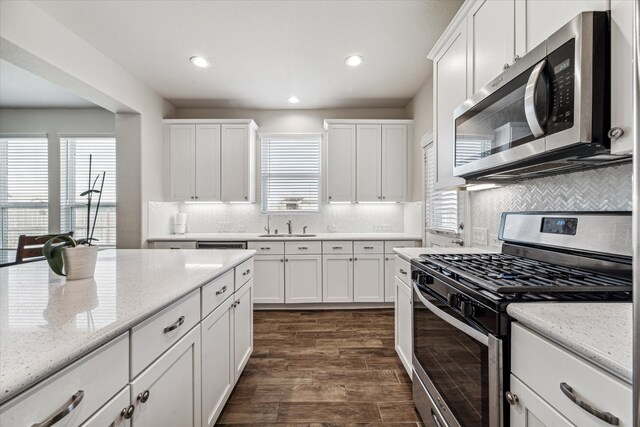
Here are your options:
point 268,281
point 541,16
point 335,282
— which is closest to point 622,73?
point 541,16

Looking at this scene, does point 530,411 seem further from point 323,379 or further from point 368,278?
point 368,278

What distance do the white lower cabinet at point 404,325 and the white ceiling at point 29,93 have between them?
456 cm

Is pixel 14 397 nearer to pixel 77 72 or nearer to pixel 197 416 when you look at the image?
pixel 197 416

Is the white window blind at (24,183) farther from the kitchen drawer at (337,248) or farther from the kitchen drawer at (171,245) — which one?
the kitchen drawer at (337,248)

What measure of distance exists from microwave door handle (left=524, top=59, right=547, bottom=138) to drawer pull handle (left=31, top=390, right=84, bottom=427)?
158cm

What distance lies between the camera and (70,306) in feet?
3.00

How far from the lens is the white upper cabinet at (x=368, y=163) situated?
12.7ft

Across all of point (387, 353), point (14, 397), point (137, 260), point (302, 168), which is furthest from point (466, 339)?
point (302, 168)

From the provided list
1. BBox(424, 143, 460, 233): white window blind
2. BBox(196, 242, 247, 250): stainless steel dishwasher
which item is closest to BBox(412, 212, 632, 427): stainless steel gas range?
BBox(424, 143, 460, 233): white window blind

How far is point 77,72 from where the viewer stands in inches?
98.0

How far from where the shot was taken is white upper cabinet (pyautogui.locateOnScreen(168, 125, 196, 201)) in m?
3.87

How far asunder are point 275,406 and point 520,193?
79.3 inches

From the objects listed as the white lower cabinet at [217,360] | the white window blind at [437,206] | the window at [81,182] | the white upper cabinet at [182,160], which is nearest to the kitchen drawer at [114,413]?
the white lower cabinet at [217,360]

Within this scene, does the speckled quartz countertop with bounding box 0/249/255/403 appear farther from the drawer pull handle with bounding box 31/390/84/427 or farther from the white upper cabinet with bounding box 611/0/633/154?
the white upper cabinet with bounding box 611/0/633/154
